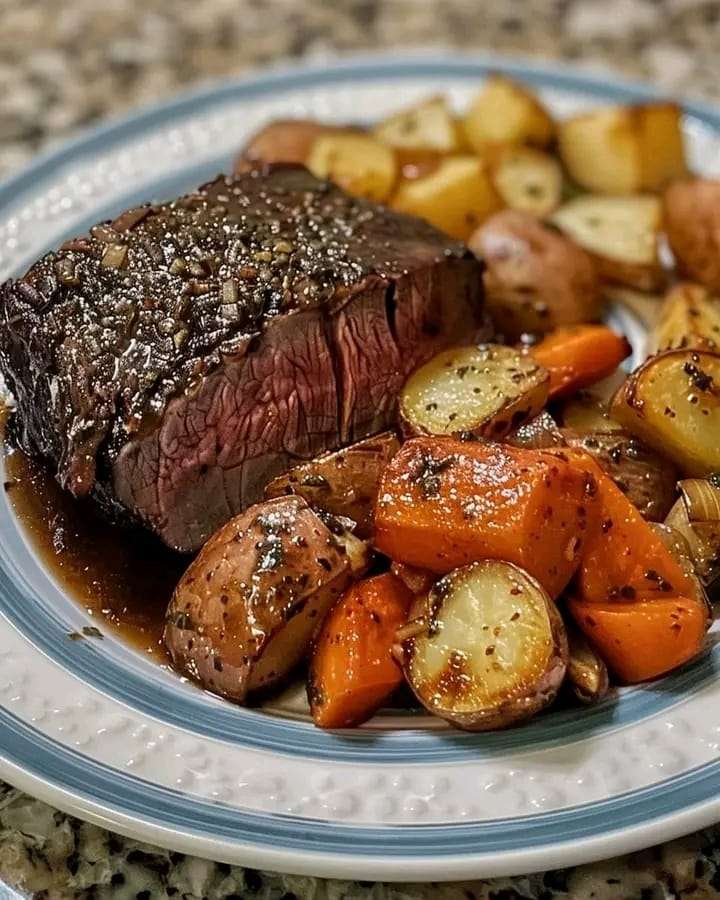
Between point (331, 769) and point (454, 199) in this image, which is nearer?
point (331, 769)

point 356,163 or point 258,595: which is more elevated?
point 356,163

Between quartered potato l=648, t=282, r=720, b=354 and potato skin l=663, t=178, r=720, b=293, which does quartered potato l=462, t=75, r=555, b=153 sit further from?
quartered potato l=648, t=282, r=720, b=354

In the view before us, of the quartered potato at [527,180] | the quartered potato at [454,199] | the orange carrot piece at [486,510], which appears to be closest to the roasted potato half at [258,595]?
the orange carrot piece at [486,510]

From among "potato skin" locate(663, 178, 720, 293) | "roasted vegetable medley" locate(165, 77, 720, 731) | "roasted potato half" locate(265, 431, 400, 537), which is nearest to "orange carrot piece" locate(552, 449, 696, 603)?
"roasted vegetable medley" locate(165, 77, 720, 731)

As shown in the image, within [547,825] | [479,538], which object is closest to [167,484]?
[479,538]

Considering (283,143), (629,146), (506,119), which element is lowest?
(629,146)

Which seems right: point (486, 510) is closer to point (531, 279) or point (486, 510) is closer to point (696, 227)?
point (531, 279)

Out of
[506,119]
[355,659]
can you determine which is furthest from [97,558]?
[506,119]
